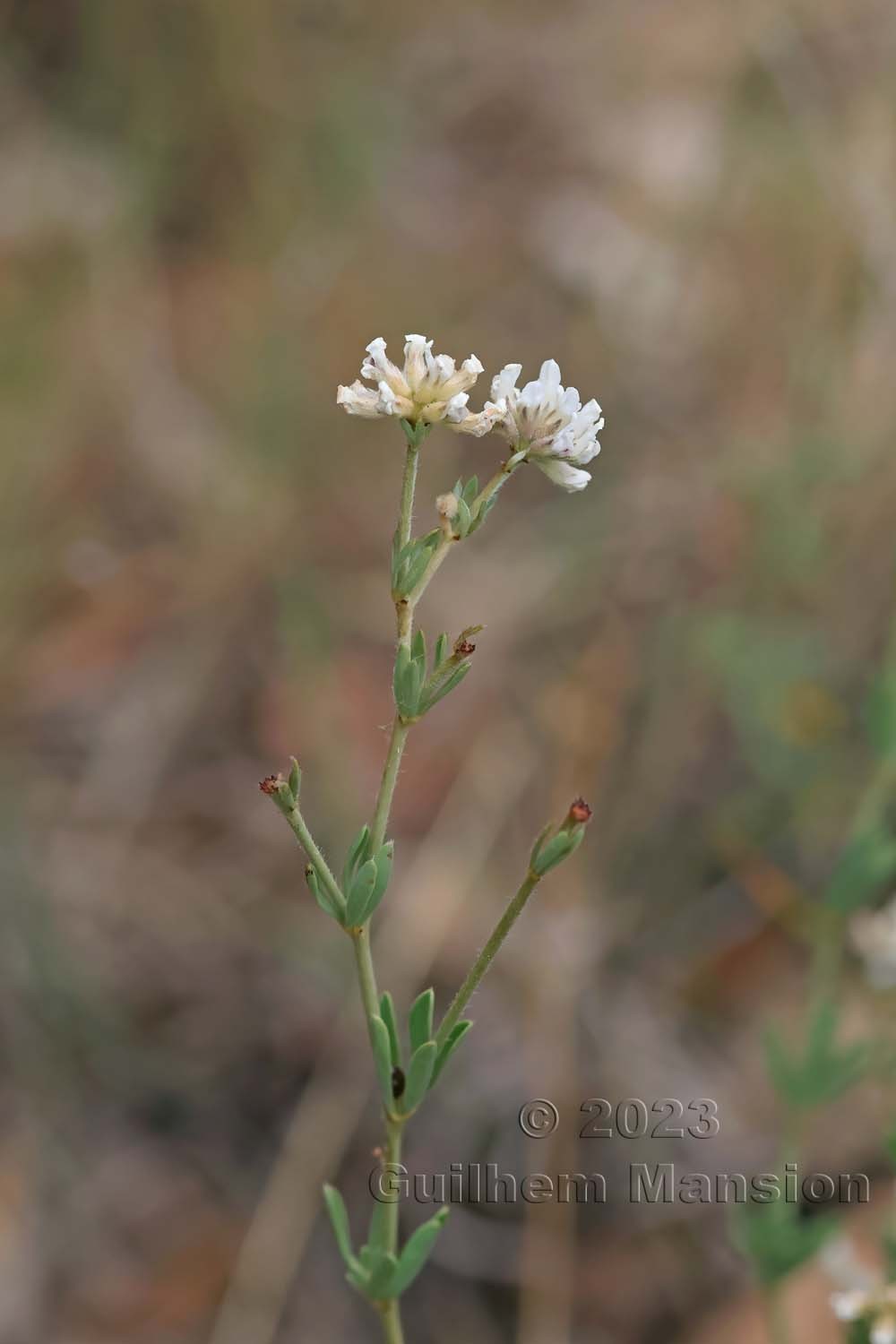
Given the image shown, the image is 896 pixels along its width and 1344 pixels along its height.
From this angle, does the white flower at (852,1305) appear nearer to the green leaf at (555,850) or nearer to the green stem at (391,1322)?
the green stem at (391,1322)

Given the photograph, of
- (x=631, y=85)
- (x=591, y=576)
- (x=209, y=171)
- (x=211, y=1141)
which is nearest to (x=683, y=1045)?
(x=211, y=1141)

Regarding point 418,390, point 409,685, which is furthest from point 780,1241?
point 418,390

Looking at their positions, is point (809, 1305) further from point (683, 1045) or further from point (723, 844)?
point (723, 844)

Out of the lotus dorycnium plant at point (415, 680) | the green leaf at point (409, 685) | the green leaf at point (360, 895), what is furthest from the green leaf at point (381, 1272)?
the green leaf at point (409, 685)

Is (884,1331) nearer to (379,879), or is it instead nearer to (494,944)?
(494,944)

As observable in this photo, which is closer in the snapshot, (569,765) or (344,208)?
(569,765)

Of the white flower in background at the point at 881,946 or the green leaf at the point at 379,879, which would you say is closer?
the green leaf at the point at 379,879
